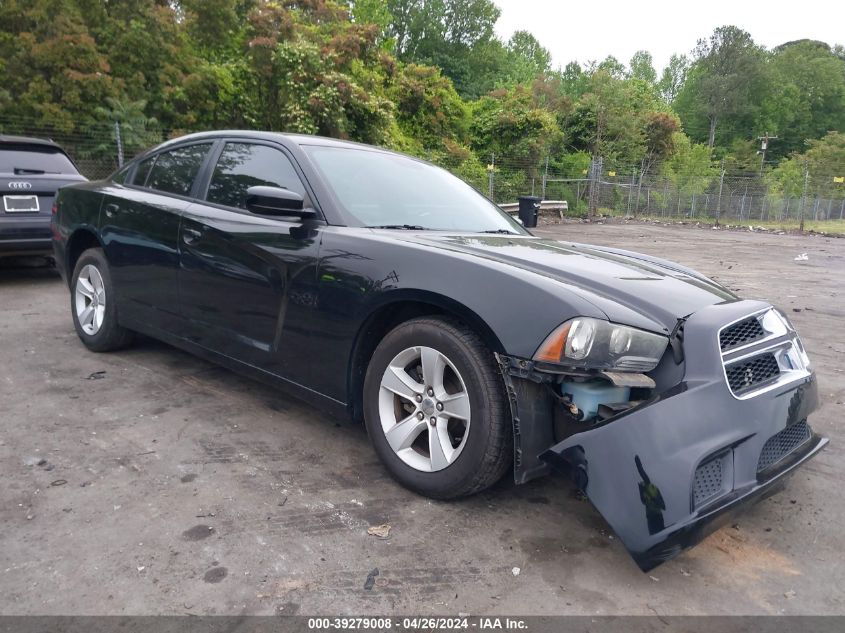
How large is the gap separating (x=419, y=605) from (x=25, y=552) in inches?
54.8

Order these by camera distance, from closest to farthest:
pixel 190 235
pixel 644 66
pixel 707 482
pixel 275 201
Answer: pixel 707 482 → pixel 275 201 → pixel 190 235 → pixel 644 66

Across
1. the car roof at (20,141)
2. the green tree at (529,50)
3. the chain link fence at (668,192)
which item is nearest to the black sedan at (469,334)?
the car roof at (20,141)

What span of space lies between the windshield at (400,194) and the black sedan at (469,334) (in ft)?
0.05

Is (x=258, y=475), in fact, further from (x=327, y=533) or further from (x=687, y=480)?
A: (x=687, y=480)

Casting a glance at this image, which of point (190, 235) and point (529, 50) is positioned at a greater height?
point (529, 50)

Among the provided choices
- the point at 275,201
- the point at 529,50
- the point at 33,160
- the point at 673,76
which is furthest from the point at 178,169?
the point at 673,76

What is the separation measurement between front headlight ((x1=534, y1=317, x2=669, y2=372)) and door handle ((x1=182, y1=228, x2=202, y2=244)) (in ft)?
7.16

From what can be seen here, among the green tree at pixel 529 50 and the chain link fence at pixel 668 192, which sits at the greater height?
the green tree at pixel 529 50

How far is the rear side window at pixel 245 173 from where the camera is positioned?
322 centimetres

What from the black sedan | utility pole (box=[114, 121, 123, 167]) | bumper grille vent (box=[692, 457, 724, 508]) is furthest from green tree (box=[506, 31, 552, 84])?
bumper grille vent (box=[692, 457, 724, 508])

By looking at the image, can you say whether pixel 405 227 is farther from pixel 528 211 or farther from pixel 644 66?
pixel 644 66

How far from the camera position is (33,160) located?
22.0 feet

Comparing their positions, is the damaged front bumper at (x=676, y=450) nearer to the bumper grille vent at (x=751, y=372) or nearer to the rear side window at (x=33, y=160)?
the bumper grille vent at (x=751, y=372)

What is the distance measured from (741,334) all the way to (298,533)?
182cm
